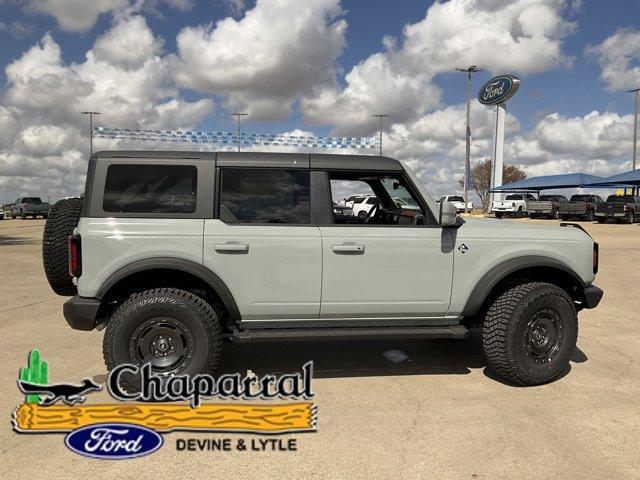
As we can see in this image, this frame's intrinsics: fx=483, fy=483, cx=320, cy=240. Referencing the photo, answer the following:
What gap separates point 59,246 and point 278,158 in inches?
74.9

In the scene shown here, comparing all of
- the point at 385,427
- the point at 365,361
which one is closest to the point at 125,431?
the point at 385,427

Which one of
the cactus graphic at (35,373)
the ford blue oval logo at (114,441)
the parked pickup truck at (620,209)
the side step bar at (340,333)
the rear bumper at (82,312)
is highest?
the parked pickup truck at (620,209)

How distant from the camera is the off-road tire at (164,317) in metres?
3.53

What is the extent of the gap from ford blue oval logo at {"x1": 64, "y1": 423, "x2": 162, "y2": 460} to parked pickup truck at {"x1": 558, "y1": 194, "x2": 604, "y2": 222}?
3223 centimetres

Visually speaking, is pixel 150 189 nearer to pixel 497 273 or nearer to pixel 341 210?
pixel 341 210

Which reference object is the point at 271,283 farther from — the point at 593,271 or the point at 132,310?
the point at 593,271

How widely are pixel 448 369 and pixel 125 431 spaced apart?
2721mm

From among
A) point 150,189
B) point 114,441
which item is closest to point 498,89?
point 150,189

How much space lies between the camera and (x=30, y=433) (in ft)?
10.2

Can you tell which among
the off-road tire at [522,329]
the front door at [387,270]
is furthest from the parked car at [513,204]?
the front door at [387,270]

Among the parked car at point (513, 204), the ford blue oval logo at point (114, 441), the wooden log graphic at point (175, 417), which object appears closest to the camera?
the ford blue oval logo at point (114, 441)

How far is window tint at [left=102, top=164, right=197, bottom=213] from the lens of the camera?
3652mm

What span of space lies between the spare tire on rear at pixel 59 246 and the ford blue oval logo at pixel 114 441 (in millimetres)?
1327

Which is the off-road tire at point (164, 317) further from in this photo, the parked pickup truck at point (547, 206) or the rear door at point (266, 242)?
the parked pickup truck at point (547, 206)
